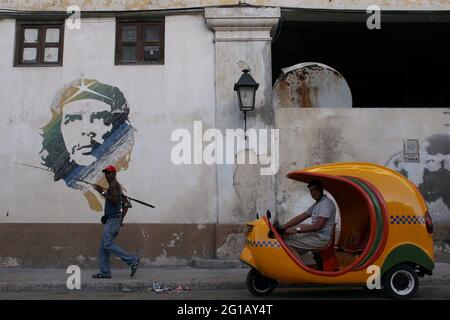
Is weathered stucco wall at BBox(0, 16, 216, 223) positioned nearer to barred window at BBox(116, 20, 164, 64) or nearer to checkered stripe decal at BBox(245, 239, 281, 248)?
barred window at BBox(116, 20, 164, 64)

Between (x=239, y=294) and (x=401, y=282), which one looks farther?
(x=239, y=294)

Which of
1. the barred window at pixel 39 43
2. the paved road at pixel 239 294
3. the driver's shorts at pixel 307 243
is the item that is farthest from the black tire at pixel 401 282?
the barred window at pixel 39 43

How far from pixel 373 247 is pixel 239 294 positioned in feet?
6.52

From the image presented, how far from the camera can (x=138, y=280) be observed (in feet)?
25.7

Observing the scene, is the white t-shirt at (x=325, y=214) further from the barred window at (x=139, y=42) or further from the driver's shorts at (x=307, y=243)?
the barred window at (x=139, y=42)

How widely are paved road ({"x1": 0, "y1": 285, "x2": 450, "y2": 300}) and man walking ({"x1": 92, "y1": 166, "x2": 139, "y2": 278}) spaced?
2.58ft

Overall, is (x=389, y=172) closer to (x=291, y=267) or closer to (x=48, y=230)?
(x=291, y=267)

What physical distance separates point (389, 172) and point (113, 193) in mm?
4222

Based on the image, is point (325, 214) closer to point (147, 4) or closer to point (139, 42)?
point (139, 42)

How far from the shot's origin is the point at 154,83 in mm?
10086

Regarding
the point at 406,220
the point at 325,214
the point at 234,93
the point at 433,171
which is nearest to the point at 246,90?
the point at 234,93

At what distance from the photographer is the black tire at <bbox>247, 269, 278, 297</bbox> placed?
6.67 metres

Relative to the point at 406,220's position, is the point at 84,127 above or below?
above

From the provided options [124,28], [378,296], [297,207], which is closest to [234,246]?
[297,207]
